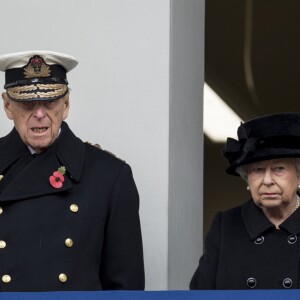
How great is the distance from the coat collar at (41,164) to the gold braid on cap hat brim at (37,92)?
208 millimetres

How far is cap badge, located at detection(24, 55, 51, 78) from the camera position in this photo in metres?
6.26

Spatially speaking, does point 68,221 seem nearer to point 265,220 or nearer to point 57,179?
point 57,179

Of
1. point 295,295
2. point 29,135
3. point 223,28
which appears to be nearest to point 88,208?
point 29,135

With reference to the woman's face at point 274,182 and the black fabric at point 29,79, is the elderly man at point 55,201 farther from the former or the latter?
the woman's face at point 274,182

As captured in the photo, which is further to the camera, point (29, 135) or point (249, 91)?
point (249, 91)

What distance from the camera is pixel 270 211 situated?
6.01m

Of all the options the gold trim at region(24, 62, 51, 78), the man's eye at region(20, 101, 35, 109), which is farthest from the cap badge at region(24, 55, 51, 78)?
the man's eye at region(20, 101, 35, 109)

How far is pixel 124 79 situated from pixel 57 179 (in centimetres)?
99

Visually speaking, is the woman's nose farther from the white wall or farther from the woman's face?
the white wall

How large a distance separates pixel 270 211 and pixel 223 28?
4.57m

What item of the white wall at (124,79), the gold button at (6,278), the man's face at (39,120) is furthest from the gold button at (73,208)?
the white wall at (124,79)

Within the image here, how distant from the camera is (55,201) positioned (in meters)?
6.18

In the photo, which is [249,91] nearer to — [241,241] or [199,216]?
[199,216]

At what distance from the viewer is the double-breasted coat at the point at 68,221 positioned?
607cm
